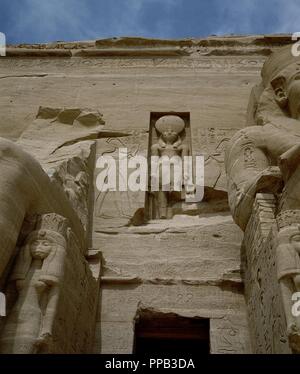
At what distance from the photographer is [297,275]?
9.62 ft

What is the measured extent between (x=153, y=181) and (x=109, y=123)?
1282mm

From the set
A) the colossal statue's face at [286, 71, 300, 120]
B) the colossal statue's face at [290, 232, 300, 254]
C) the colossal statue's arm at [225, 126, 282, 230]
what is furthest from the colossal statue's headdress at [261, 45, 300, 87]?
the colossal statue's face at [290, 232, 300, 254]

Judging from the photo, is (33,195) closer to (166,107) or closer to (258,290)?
(258,290)

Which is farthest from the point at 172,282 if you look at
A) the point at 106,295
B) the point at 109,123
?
the point at 109,123

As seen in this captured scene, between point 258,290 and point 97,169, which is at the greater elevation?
point 97,169

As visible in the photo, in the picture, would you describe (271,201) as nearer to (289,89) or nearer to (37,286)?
(289,89)

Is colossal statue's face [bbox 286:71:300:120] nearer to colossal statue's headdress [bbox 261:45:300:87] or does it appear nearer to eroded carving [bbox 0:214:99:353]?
colossal statue's headdress [bbox 261:45:300:87]

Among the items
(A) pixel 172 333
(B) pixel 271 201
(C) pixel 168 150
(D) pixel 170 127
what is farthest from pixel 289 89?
(A) pixel 172 333

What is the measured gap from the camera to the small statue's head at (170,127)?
19.5 ft

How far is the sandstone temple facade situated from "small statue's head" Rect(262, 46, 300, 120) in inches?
0.6

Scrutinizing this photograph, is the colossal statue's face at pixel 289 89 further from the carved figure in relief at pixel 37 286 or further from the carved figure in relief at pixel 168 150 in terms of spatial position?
the carved figure in relief at pixel 37 286

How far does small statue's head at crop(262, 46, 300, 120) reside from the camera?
468 cm

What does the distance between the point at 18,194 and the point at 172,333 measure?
1606 mm
